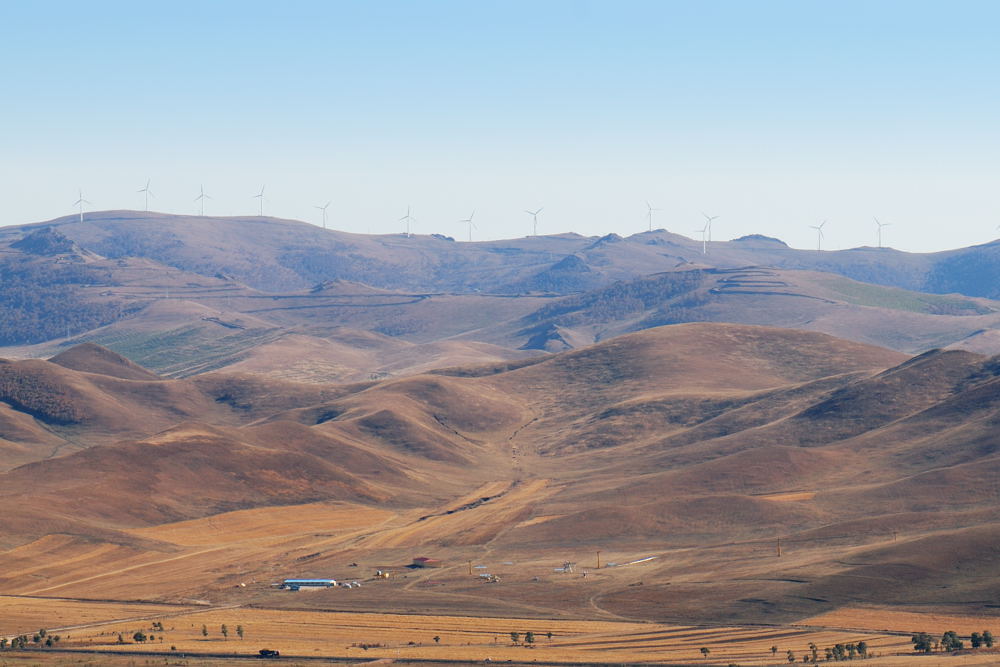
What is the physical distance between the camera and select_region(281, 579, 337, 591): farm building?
125m

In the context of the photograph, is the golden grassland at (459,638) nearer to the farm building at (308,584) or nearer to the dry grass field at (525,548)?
the dry grass field at (525,548)

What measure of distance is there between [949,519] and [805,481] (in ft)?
110

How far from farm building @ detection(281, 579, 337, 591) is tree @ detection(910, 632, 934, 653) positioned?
56.4 metres

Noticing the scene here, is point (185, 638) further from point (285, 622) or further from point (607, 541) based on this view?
point (607, 541)

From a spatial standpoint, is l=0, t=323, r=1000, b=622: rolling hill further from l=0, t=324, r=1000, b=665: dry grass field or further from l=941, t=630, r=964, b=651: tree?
l=941, t=630, r=964, b=651: tree

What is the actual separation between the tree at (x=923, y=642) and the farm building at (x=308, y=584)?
56.4 m

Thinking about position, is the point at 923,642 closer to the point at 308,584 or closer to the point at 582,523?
the point at 308,584

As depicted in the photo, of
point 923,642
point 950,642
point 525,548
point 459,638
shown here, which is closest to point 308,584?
point 459,638

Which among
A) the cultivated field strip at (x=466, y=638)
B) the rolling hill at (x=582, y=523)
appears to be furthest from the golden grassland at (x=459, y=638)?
the rolling hill at (x=582, y=523)

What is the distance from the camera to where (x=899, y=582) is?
111938 mm

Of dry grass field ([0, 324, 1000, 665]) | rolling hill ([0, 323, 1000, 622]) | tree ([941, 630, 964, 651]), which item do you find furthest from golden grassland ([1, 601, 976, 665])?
rolling hill ([0, 323, 1000, 622])

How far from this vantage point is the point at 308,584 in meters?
126

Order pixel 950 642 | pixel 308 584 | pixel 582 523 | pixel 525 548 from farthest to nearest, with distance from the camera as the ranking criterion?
pixel 582 523 < pixel 525 548 < pixel 308 584 < pixel 950 642

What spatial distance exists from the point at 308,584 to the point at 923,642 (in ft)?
197
